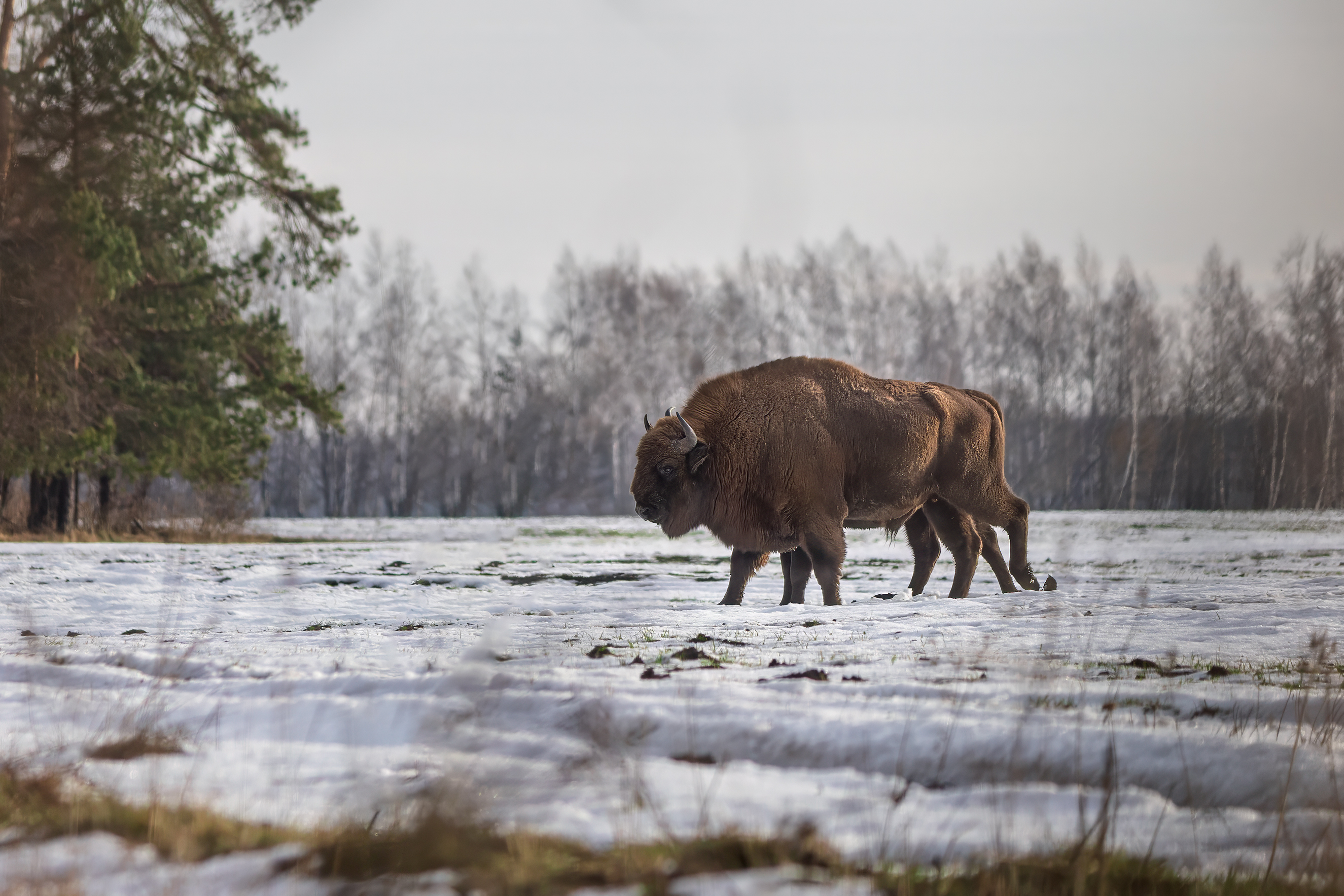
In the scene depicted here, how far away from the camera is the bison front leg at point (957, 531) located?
30.2 ft

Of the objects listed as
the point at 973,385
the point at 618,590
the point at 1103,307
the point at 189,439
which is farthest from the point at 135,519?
the point at 1103,307

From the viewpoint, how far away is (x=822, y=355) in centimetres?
4050

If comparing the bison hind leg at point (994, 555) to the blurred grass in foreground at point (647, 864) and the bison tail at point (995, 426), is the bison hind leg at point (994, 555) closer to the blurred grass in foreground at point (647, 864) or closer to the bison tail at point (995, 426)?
the bison tail at point (995, 426)

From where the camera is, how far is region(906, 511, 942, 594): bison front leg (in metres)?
9.60

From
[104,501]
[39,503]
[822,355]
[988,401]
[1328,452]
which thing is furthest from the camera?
[822,355]

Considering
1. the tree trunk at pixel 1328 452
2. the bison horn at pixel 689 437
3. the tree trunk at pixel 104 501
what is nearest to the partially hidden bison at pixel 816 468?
the bison horn at pixel 689 437

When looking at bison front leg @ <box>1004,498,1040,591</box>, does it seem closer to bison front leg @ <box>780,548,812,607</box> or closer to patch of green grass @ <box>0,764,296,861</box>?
bison front leg @ <box>780,548,812,607</box>

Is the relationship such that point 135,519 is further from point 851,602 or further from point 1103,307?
point 1103,307

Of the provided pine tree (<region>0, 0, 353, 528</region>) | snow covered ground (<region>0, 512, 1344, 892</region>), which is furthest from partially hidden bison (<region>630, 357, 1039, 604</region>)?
pine tree (<region>0, 0, 353, 528</region>)

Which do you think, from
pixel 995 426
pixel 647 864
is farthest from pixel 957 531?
pixel 647 864

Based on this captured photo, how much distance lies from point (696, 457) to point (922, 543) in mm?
3151

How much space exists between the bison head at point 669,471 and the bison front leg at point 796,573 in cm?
102

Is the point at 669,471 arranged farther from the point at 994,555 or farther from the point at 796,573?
the point at 994,555

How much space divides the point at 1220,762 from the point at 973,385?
41.3 meters
